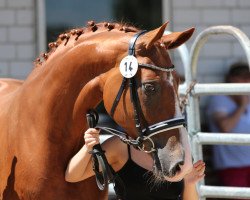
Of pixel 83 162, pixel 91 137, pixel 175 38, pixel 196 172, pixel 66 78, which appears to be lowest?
pixel 196 172

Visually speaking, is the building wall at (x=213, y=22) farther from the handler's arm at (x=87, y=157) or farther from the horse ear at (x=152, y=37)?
the horse ear at (x=152, y=37)

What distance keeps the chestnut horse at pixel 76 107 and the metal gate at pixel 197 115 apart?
151cm

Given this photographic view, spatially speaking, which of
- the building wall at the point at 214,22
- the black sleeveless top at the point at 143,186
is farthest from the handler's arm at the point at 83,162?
the building wall at the point at 214,22

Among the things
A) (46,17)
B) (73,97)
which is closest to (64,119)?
(73,97)

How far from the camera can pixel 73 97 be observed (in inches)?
148

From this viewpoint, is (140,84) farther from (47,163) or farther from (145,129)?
(47,163)

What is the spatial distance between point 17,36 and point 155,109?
167 inches

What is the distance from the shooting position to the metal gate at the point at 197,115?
16.9ft

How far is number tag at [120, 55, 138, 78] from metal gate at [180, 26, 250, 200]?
1.69m

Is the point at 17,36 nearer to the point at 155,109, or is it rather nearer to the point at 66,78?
the point at 66,78

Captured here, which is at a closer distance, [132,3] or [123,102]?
[123,102]

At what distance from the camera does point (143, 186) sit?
13.6 ft

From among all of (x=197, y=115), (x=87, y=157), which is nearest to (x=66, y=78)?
(x=87, y=157)

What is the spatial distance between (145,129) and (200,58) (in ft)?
13.9
